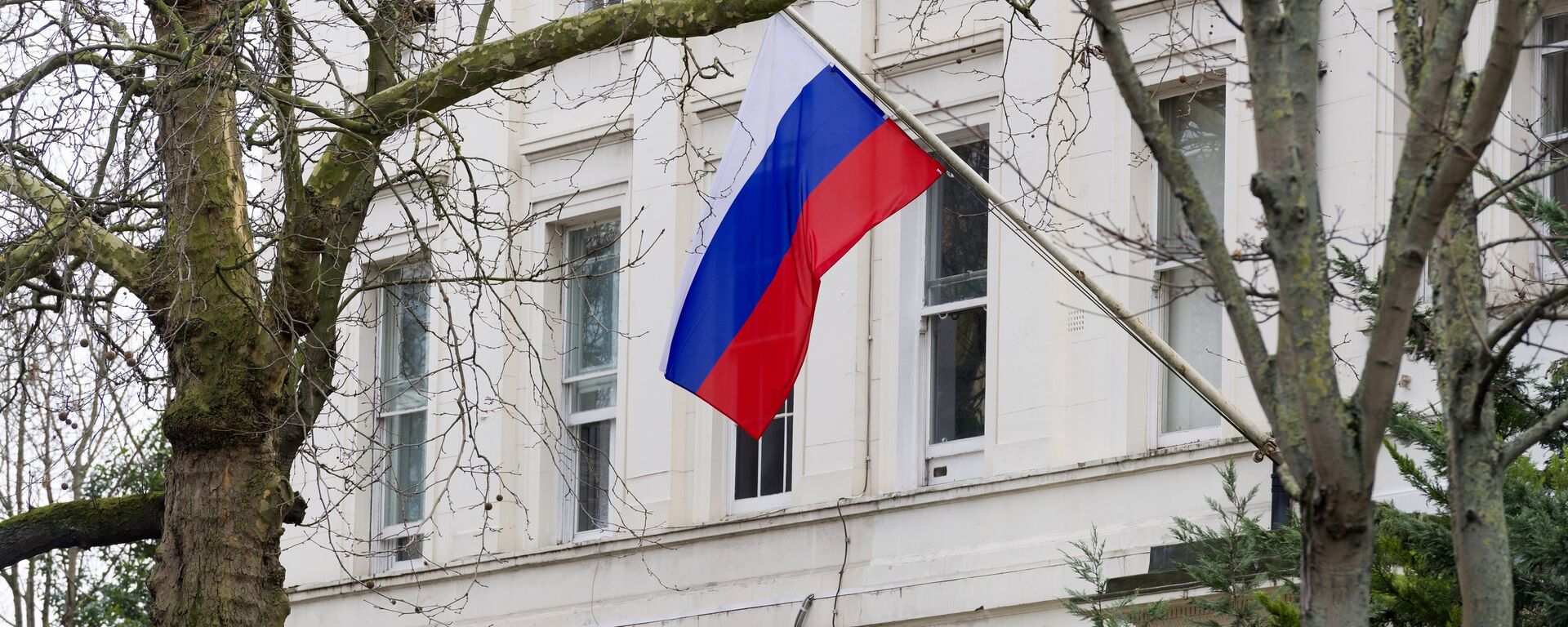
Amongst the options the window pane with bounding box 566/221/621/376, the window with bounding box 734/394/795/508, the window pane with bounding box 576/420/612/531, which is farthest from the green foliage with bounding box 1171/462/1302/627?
the window pane with bounding box 566/221/621/376

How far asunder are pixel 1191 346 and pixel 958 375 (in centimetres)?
205

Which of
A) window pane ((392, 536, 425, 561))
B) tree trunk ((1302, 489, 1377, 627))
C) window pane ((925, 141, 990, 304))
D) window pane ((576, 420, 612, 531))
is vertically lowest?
tree trunk ((1302, 489, 1377, 627))

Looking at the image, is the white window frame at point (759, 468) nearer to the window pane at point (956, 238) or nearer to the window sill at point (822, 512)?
the window sill at point (822, 512)

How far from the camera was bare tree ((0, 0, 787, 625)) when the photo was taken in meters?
11.7

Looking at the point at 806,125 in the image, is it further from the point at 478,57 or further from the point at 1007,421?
the point at 1007,421

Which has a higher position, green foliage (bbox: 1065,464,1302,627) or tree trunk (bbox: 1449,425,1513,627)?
green foliage (bbox: 1065,464,1302,627)

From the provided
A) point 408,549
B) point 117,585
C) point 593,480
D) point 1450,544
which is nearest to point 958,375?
point 593,480

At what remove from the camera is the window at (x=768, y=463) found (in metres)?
17.5

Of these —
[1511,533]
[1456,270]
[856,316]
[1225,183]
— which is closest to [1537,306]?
[1456,270]

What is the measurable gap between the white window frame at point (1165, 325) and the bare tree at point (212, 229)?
3.84m

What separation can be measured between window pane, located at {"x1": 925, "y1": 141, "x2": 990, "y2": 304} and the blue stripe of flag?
396 cm

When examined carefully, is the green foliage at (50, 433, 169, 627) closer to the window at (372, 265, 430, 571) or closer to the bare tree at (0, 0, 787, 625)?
the window at (372, 265, 430, 571)

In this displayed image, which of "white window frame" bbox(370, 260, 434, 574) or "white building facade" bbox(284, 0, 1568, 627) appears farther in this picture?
"white window frame" bbox(370, 260, 434, 574)

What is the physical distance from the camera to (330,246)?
12.2 meters
